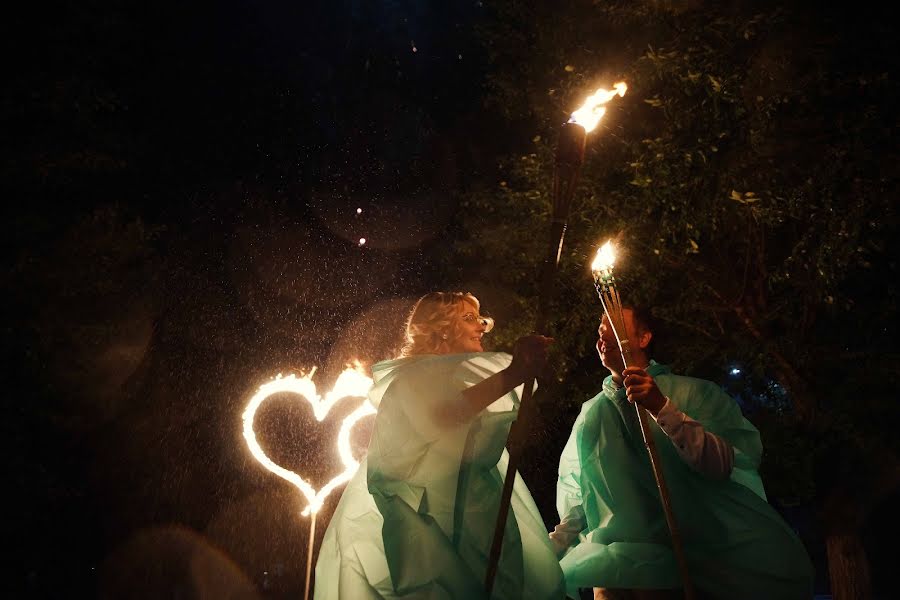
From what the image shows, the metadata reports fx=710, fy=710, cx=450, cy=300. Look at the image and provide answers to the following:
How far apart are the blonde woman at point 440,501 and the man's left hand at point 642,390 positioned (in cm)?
46

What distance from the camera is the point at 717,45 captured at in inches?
285

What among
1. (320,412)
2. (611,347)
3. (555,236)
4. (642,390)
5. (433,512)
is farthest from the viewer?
(320,412)

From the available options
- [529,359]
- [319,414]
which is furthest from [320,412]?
[529,359]

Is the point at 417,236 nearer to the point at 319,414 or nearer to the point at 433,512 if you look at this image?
the point at 319,414

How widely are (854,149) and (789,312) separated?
262 centimetres

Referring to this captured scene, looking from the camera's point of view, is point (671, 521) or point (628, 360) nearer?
point (671, 521)

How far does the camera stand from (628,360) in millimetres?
3551

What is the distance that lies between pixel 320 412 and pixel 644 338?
343 cm

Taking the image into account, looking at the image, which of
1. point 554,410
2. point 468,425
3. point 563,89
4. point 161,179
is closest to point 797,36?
point 563,89

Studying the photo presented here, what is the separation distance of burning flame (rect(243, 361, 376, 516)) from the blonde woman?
2.50 meters

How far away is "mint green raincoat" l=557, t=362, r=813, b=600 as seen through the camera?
3359 mm

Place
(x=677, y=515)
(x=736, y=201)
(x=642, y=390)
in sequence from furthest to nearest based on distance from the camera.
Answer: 1. (x=736, y=201)
2. (x=677, y=515)
3. (x=642, y=390)

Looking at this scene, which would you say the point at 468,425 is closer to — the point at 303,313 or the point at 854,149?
the point at 854,149

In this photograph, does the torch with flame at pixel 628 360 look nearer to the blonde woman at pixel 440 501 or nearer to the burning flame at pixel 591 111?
the blonde woman at pixel 440 501
